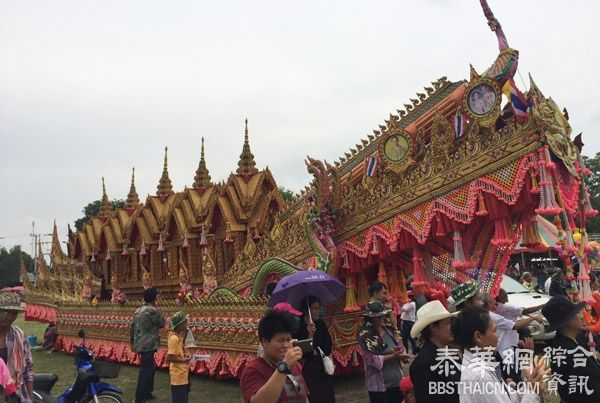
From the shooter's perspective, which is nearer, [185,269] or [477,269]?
[477,269]

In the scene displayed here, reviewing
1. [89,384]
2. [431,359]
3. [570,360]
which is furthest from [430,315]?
[89,384]

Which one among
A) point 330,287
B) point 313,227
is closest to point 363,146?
point 313,227

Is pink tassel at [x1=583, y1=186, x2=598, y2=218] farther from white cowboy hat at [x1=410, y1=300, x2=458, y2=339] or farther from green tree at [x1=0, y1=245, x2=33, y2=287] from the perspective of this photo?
green tree at [x1=0, y1=245, x2=33, y2=287]

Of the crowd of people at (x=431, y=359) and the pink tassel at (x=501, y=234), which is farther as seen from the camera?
the pink tassel at (x=501, y=234)

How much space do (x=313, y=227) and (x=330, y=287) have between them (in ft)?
4.47

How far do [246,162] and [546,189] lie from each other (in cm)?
749

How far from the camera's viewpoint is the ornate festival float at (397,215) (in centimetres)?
527

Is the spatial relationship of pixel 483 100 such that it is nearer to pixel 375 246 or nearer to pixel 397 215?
pixel 397 215

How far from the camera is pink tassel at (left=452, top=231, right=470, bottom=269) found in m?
5.73

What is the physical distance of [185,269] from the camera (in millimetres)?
11320

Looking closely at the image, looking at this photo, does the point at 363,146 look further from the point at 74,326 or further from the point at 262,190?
the point at 74,326

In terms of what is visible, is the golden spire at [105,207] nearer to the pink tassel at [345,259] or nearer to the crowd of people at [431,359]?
the pink tassel at [345,259]

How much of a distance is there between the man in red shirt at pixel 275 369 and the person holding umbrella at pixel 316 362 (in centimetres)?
163

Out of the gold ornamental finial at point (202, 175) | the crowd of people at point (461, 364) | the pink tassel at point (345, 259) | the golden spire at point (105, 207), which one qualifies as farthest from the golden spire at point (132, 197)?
the crowd of people at point (461, 364)
